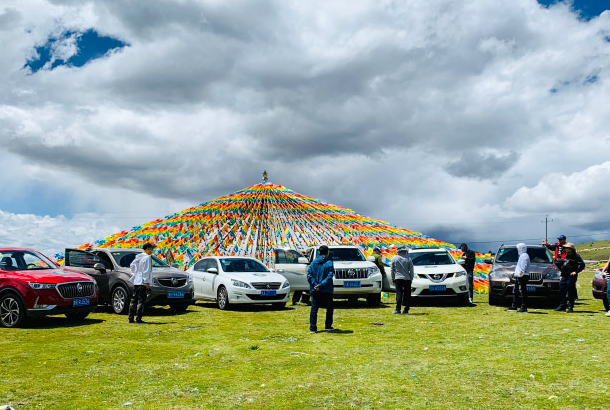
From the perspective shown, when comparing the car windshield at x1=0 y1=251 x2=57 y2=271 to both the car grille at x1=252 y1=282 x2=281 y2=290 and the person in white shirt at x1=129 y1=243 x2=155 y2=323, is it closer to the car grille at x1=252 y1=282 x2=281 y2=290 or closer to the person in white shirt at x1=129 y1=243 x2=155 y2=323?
the person in white shirt at x1=129 y1=243 x2=155 y2=323

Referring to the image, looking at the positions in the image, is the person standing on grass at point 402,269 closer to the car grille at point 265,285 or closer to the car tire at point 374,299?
the car tire at point 374,299

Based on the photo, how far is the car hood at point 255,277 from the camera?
1566 cm

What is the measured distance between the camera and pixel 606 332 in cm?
1045

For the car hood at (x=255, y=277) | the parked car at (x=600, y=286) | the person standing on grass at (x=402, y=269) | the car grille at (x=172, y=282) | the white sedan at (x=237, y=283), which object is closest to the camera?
the person standing on grass at (x=402, y=269)

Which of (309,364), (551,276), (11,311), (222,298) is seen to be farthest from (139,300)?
(551,276)

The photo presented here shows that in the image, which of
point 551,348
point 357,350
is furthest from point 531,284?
point 357,350

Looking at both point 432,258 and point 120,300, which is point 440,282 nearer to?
point 432,258

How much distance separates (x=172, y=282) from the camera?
14938 millimetres

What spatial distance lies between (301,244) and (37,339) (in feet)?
56.3

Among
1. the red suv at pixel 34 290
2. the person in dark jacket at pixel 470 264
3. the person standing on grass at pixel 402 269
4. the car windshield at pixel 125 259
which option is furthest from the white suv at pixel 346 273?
the red suv at pixel 34 290

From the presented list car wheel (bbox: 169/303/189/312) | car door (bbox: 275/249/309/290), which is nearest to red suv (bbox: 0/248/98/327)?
car wheel (bbox: 169/303/189/312)

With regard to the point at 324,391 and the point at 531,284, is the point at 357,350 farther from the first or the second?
the point at 531,284

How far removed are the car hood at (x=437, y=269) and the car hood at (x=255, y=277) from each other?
165 inches

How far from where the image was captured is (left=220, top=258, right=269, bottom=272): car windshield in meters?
16.7
